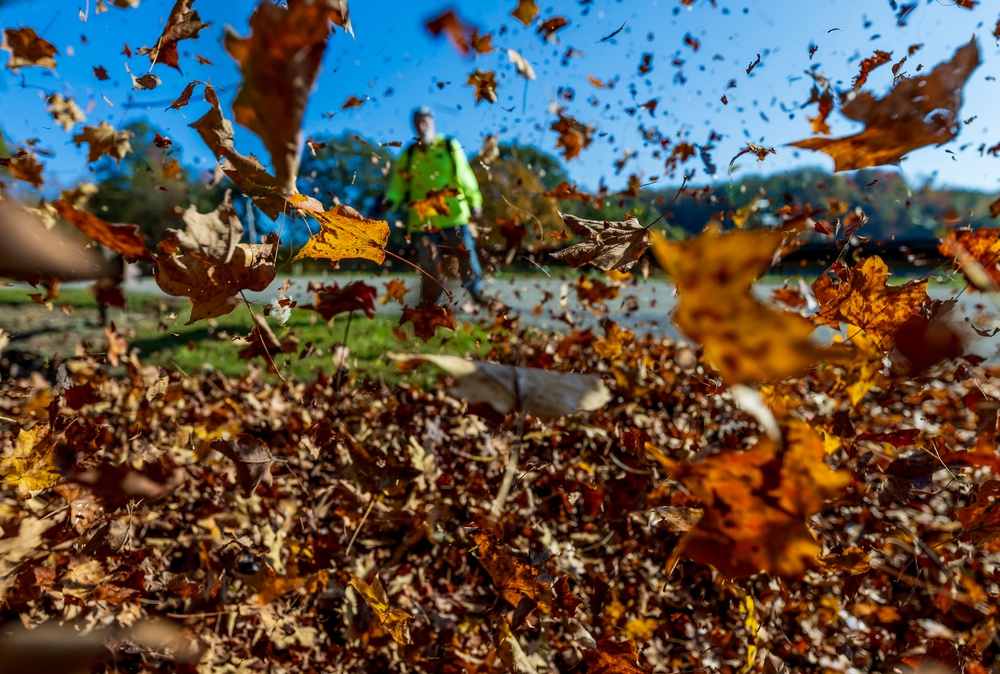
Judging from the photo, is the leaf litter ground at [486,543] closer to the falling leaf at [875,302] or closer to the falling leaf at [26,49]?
the falling leaf at [875,302]

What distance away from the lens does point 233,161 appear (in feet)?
3.46

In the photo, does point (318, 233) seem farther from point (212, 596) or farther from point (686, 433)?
point (686, 433)

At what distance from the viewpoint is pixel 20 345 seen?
16.6ft

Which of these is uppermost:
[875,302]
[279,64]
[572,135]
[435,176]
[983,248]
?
[435,176]

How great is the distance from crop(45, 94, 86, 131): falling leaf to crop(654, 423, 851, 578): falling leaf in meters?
2.54

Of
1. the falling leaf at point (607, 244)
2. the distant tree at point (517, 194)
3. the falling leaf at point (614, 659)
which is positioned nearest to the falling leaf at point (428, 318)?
the distant tree at point (517, 194)

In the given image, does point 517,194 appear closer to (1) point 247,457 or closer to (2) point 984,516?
(1) point 247,457

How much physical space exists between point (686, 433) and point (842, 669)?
120cm

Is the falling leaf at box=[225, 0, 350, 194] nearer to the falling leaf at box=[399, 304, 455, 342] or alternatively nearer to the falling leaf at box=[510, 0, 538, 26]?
the falling leaf at box=[399, 304, 455, 342]

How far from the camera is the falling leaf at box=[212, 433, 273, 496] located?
134 centimetres

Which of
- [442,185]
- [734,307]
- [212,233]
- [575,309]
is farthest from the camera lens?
[575,309]

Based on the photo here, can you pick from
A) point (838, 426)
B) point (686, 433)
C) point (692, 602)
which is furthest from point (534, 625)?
point (686, 433)

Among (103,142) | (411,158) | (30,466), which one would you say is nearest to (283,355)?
(103,142)

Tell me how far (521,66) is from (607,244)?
4.16 ft
